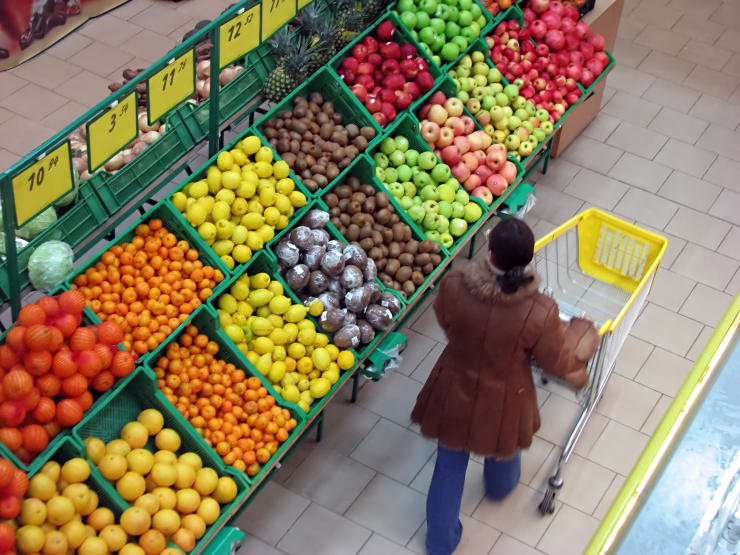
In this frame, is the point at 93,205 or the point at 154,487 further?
the point at 93,205

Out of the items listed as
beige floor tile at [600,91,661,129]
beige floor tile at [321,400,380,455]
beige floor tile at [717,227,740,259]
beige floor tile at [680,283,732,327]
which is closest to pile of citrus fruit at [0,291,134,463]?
beige floor tile at [321,400,380,455]

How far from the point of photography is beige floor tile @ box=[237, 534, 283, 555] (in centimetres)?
443

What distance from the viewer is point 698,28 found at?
8086mm

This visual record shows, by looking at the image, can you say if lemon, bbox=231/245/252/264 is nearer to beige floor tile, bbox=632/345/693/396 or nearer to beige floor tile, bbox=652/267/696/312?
beige floor tile, bbox=632/345/693/396

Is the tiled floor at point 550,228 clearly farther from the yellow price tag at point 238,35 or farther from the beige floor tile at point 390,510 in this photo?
the yellow price tag at point 238,35

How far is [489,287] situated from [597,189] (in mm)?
3244

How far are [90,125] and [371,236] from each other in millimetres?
1630

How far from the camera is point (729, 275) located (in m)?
5.97

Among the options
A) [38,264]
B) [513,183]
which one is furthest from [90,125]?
[513,183]

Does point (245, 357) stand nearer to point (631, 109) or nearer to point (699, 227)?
point (699, 227)

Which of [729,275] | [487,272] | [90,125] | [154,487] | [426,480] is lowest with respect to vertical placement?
[729,275]

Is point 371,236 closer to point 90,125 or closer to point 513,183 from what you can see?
point 513,183

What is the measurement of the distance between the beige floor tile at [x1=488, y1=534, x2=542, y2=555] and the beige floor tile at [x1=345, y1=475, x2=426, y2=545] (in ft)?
1.23

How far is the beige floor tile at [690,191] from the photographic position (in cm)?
645
